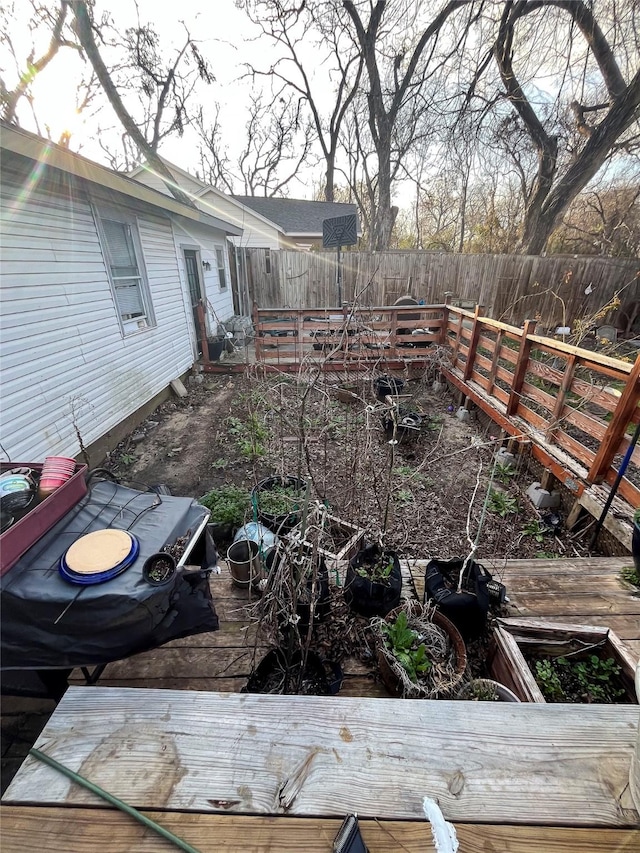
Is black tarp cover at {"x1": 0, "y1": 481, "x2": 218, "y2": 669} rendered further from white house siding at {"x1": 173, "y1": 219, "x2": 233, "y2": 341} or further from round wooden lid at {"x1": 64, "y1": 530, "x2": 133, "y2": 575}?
white house siding at {"x1": 173, "y1": 219, "x2": 233, "y2": 341}

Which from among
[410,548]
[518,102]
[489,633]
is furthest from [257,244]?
[489,633]

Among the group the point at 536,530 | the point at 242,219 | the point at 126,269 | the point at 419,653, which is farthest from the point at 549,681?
the point at 242,219

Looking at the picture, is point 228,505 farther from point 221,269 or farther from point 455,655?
point 221,269

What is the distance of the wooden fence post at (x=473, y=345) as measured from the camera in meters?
5.50

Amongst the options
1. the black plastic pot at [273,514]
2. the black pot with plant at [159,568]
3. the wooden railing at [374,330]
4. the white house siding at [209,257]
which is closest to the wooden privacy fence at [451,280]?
the white house siding at [209,257]

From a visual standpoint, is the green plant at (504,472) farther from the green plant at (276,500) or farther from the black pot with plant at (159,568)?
the black pot with plant at (159,568)

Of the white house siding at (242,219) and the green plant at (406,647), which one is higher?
the white house siding at (242,219)

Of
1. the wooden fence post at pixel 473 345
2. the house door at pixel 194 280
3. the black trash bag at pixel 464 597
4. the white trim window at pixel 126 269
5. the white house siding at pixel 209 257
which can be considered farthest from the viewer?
the house door at pixel 194 280

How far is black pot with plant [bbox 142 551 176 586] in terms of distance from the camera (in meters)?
1.41

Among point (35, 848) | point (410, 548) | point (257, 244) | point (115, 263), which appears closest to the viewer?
point (35, 848)

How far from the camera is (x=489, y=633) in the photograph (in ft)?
6.44

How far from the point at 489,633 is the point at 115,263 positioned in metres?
5.87

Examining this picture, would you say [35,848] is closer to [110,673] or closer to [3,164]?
[110,673]

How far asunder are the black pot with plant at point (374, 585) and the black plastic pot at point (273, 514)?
0.55 m
